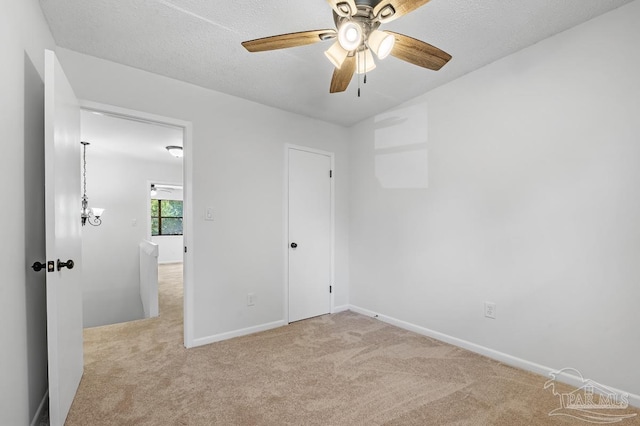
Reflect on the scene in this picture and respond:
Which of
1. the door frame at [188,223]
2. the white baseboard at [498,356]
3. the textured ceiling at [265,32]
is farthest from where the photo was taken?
the door frame at [188,223]

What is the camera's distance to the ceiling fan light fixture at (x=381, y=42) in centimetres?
145

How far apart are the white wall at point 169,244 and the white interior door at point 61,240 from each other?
7.00m

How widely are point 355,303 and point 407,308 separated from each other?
831 mm

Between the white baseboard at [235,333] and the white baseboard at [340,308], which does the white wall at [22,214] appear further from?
the white baseboard at [340,308]

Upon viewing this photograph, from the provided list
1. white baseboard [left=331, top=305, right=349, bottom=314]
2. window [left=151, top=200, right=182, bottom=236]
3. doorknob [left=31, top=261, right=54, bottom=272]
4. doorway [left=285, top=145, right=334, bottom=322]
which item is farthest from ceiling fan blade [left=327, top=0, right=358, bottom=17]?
window [left=151, top=200, right=182, bottom=236]

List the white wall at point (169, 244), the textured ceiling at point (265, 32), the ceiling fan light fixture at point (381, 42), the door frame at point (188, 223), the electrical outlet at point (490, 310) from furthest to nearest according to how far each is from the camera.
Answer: the white wall at point (169, 244)
the door frame at point (188, 223)
the electrical outlet at point (490, 310)
the textured ceiling at point (265, 32)
the ceiling fan light fixture at point (381, 42)

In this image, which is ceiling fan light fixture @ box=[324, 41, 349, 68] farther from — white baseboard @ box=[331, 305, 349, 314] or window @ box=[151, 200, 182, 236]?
window @ box=[151, 200, 182, 236]

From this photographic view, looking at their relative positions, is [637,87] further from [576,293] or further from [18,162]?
[18,162]

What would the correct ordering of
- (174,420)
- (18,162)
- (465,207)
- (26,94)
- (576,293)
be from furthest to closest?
(465,207), (576,293), (174,420), (26,94), (18,162)

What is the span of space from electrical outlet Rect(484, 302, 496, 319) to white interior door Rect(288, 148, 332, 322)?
69.8 inches

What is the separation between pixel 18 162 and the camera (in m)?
1.46

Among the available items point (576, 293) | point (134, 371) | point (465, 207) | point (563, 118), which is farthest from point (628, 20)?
point (134, 371)

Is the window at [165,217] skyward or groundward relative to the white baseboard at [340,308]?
skyward

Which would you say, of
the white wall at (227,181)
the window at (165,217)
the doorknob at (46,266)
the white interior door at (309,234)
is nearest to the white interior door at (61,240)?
the doorknob at (46,266)
